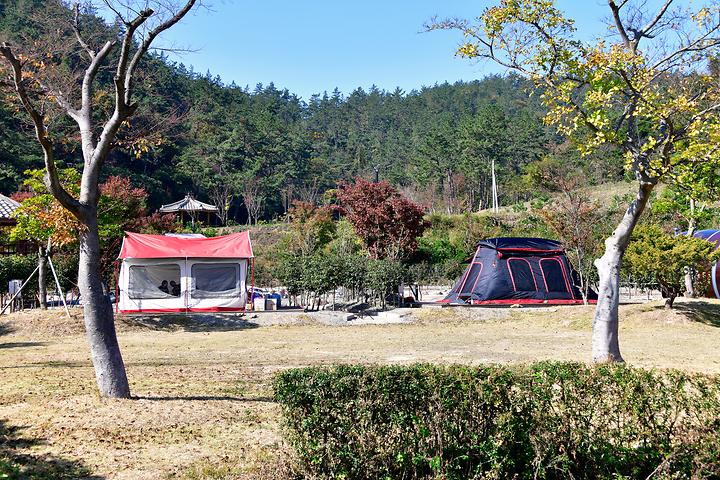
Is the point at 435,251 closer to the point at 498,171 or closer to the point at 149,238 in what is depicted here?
the point at 149,238

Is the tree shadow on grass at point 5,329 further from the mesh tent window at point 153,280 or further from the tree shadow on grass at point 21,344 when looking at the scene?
the mesh tent window at point 153,280

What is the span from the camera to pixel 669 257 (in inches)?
544

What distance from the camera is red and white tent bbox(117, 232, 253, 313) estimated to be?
16.7 metres

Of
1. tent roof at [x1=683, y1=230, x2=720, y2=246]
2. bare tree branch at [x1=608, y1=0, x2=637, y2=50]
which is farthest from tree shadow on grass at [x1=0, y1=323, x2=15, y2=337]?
tent roof at [x1=683, y1=230, x2=720, y2=246]

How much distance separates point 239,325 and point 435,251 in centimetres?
1547

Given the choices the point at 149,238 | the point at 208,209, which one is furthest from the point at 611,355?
the point at 208,209

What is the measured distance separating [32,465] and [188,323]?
11.2m

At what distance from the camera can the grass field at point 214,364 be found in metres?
4.76

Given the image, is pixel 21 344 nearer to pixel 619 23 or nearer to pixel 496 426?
pixel 496 426

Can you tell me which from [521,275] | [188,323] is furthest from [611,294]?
[188,323]

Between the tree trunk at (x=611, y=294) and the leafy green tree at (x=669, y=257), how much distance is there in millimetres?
6154

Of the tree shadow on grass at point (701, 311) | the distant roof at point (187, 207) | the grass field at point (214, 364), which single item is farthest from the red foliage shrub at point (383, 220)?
the distant roof at point (187, 207)

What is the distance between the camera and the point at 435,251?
29.4 m

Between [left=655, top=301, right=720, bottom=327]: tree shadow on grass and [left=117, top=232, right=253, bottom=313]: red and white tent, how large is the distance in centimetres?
1071
